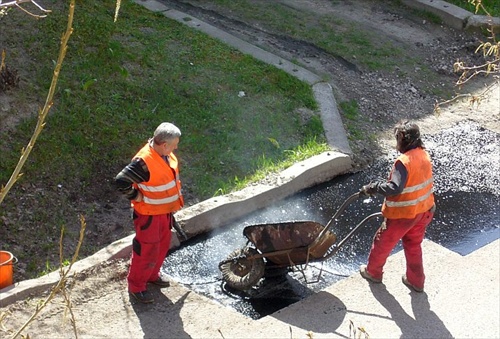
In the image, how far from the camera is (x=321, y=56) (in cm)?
1190

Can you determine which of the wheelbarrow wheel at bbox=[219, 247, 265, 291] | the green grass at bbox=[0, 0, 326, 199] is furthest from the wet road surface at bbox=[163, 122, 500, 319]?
the green grass at bbox=[0, 0, 326, 199]

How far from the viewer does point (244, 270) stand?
6.76 m

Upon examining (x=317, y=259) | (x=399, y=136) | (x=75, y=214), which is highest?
(x=399, y=136)

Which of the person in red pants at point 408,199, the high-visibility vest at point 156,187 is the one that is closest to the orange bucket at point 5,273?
the high-visibility vest at point 156,187

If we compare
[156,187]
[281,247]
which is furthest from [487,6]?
[156,187]

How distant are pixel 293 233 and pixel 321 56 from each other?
5.83 metres

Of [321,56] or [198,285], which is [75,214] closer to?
[198,285]

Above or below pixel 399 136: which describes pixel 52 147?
below

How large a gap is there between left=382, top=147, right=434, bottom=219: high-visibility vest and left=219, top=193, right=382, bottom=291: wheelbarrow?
1.03 ft

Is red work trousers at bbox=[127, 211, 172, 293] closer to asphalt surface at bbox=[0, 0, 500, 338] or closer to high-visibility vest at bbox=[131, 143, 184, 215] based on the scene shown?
high-visibility vest at bbox=[131, 143, 184, 215]

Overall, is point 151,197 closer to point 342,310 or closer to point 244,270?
point 244,270

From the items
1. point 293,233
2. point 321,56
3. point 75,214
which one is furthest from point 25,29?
point 293,233

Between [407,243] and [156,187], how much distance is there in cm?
218

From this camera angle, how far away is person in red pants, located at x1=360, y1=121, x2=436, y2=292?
620 cm
